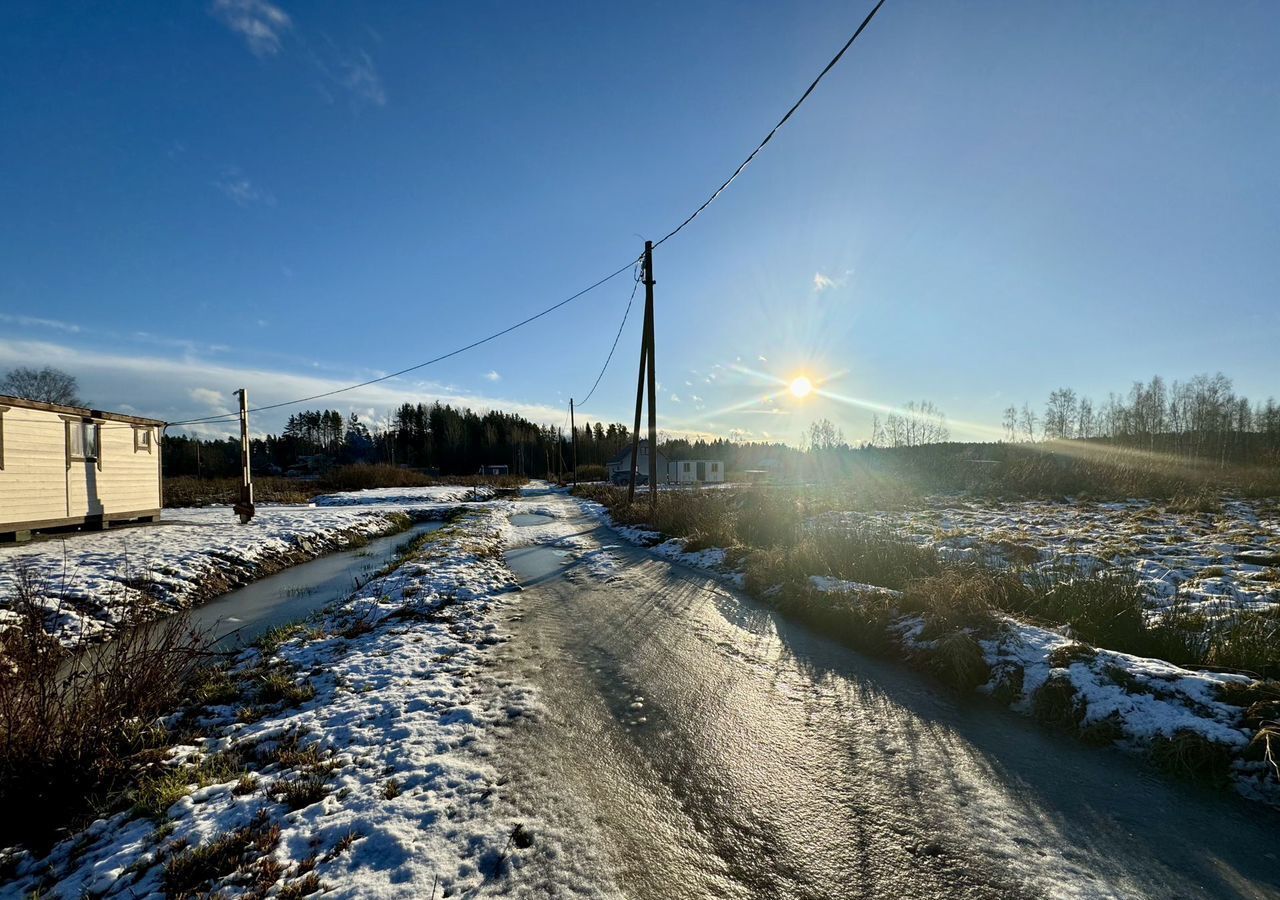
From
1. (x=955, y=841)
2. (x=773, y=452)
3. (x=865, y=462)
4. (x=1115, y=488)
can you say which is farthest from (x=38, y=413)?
(x=773, y=452)

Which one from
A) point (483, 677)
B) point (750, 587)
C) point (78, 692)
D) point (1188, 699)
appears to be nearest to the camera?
point (78, 692)

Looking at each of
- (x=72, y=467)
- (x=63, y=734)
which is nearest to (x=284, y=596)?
(x=63, y=734)

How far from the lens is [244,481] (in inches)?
762

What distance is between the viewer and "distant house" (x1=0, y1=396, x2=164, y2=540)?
12.7 meters

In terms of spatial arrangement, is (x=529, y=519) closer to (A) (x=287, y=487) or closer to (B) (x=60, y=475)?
(B) (x=60, y=475)

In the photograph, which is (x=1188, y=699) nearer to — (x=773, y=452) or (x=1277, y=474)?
(x=1277, y=474)

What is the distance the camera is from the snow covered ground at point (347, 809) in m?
2.59

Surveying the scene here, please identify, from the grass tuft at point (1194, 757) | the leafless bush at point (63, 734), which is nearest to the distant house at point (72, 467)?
the leafless bush at point (63, 734)

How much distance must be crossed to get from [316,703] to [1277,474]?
103 ft

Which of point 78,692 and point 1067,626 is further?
point 1067,626

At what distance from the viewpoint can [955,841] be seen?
2.92m

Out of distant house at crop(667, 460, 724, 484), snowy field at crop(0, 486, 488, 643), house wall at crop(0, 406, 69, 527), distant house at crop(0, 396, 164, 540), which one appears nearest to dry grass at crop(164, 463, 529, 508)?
distant house at crop(0, 396, 164, 540)

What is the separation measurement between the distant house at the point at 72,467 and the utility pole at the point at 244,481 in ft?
8.13

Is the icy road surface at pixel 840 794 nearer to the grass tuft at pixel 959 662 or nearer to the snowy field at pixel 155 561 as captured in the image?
the grass tuft at pixel 959 662
